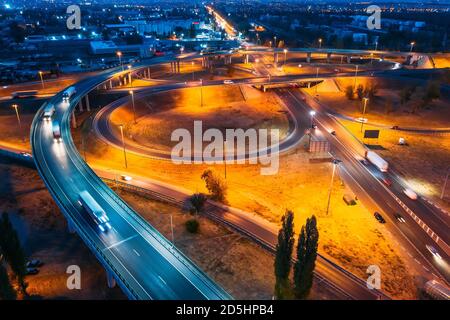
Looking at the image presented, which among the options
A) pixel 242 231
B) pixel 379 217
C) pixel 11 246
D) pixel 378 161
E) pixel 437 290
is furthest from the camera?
pixel 378 161

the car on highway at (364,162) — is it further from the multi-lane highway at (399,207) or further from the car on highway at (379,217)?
the car on highway at (379,217)

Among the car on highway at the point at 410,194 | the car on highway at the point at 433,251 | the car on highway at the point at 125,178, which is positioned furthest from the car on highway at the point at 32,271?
the car on highway at the point at 410,194

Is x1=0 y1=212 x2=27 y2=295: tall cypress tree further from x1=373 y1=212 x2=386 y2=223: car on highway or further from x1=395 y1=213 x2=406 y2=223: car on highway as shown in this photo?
x1=395 y1=213 x2=406 y2=223: car on highway

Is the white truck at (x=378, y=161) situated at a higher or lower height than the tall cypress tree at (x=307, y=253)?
lower

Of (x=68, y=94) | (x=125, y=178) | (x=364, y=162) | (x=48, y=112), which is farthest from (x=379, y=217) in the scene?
(x=68, y=94)

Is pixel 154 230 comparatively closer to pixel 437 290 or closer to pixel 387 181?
pixel 437 290

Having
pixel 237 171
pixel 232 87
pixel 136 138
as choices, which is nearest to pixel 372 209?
pixel 237 171
